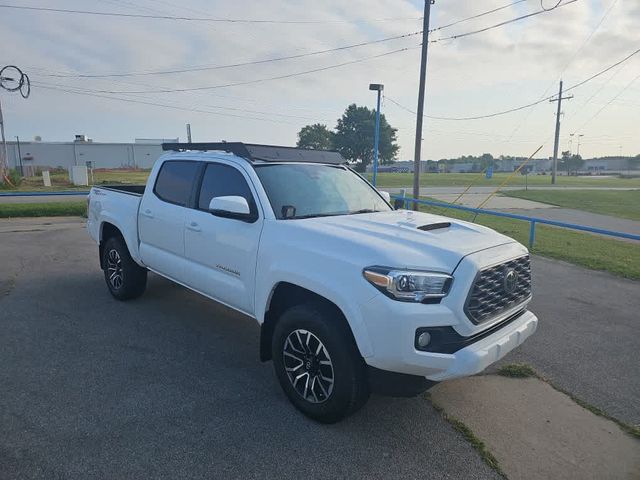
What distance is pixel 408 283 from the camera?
273cm

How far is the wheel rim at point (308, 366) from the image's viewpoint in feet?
10.1

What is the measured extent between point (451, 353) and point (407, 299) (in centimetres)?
45

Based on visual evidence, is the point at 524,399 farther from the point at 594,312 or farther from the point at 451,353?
the point at 594,312

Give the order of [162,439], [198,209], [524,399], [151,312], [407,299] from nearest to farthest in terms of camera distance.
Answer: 1. [407,299]
2. [162,439]
3. [524,399]
4. [198,209]
5. [151,312]

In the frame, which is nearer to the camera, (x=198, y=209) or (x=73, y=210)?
(x=198, y=209)

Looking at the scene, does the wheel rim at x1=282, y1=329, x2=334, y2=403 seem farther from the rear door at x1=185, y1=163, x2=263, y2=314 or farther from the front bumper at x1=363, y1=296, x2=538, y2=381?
the rear door at x1=185, y1=163, x2=263, y2=314

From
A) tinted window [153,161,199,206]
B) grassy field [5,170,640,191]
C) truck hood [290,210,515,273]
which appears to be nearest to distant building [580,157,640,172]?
grassy field [5,170,640,191]

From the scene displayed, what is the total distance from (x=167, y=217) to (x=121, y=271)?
4.89ft

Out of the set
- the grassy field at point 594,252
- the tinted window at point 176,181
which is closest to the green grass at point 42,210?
the tinted window at point 176,181

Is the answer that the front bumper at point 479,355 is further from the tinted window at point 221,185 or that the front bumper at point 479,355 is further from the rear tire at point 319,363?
the tinted window at point 221,185

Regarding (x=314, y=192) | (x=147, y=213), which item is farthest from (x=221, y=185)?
(x=147, y=213)

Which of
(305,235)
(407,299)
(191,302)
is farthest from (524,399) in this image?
(191,302)

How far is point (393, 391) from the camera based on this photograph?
2832mm

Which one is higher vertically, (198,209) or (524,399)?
(198,209)
